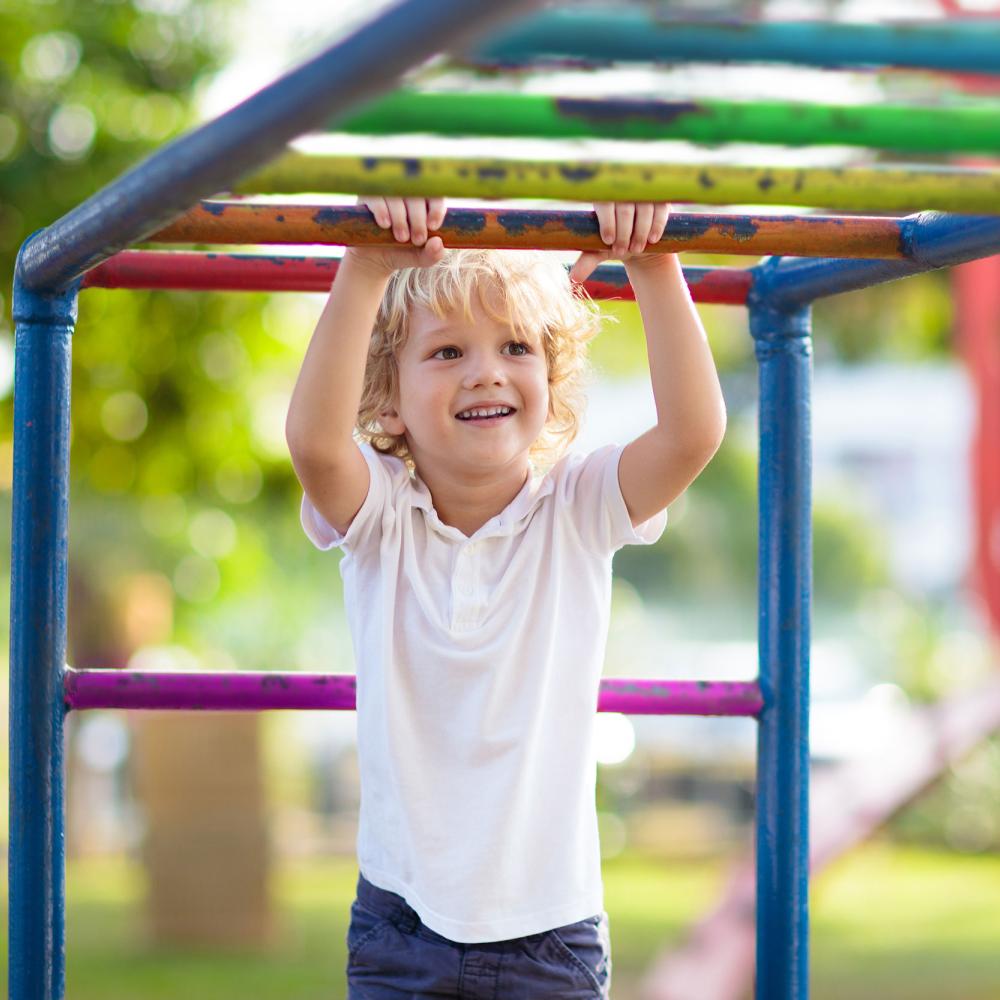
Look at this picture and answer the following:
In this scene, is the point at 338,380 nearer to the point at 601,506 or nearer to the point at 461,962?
the point at 601,506

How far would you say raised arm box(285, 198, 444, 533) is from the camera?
1136 millimetres

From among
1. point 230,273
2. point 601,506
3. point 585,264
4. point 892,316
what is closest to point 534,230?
point 585,264

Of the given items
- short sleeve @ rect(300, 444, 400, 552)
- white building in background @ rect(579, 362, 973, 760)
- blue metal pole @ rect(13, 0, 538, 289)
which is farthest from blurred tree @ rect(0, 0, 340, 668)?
white building in background @ rect(579, 362, 973, 760)

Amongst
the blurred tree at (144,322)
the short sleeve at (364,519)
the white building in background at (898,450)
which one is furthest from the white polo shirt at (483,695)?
the white building in background at (898,450)

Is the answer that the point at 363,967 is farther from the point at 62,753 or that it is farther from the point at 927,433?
the point at 927,433

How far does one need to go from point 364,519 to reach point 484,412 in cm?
13

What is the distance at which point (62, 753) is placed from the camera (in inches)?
50.7

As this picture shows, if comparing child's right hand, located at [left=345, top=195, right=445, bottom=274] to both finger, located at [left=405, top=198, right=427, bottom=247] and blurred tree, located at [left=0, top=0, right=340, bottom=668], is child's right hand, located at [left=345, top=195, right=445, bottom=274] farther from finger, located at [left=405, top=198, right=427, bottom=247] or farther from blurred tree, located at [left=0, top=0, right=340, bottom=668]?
blurred tree, located at [left=0, top=0, right=340, bottom=668]

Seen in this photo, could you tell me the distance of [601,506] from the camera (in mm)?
1325

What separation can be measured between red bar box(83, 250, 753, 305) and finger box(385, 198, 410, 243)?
439 millimetres

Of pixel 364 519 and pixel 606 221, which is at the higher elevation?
pixel 606 221

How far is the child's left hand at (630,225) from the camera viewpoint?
3.26 feet

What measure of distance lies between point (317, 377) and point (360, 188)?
41 centimetres

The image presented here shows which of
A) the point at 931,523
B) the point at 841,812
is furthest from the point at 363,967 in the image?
the point at 931,523
